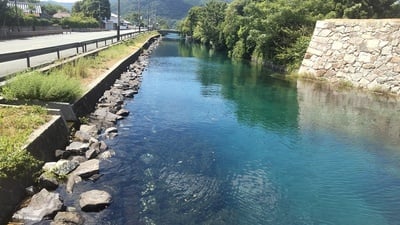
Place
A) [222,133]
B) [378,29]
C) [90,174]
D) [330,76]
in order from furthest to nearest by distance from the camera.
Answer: [330,76] < [378,29] < [222,133] < [90,174]

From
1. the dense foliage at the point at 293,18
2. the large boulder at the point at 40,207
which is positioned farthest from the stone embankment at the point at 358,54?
the large boulder at the point at 40,207

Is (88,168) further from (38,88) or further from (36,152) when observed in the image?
(38,88)

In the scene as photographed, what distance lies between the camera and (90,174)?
333 inches

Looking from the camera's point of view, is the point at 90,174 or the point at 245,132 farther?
the point at 245,132

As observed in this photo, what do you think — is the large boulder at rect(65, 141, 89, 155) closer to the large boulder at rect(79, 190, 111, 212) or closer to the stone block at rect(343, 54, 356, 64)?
the large boulder at rect(79, 190, 111, 212)

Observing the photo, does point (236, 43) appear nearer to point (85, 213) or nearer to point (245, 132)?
point (245, 132)

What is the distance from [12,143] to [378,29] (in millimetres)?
21571

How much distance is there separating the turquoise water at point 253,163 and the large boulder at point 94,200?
0.60 ft

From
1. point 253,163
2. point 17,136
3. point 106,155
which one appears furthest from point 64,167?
point 253,163

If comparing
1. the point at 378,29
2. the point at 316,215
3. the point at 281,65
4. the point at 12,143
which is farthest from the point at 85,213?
the point at 281,65

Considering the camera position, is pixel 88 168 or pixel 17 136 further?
pixel 88 168

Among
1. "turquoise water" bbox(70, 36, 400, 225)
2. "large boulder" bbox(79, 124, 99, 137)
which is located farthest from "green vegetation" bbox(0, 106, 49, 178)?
"large boulder" bbox(79, 124, 99, 137)

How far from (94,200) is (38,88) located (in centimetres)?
518

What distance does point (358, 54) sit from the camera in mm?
23688
